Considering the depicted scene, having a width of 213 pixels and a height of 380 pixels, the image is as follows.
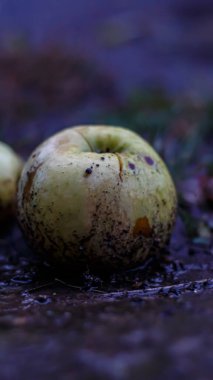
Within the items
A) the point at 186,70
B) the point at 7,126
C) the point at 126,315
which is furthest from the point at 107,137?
the point at 186,70

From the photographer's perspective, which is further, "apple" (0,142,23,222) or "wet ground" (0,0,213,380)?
"apple" (0,142,23,222)

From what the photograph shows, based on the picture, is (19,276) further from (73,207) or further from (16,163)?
(16,163)

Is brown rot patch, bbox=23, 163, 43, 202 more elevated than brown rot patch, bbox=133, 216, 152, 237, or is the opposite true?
brown rot patch, bbox=23, 163, 43, 202

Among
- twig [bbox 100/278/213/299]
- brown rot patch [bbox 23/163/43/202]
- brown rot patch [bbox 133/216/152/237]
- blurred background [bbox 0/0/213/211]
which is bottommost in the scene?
twig [bbox 100/278/213/299]

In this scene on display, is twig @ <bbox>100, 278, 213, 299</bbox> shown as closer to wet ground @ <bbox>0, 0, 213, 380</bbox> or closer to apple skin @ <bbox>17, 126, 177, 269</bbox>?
wet ground @ <bbox>0, 0, 213, 380</bbox>

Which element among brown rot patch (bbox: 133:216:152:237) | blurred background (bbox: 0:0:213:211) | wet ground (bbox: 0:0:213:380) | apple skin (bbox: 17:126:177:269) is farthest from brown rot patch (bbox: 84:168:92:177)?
blurred background (bbox: 0:0:213:211)

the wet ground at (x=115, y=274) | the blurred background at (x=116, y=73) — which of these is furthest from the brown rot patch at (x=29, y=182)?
the blurred background at (x=116, y=73)
